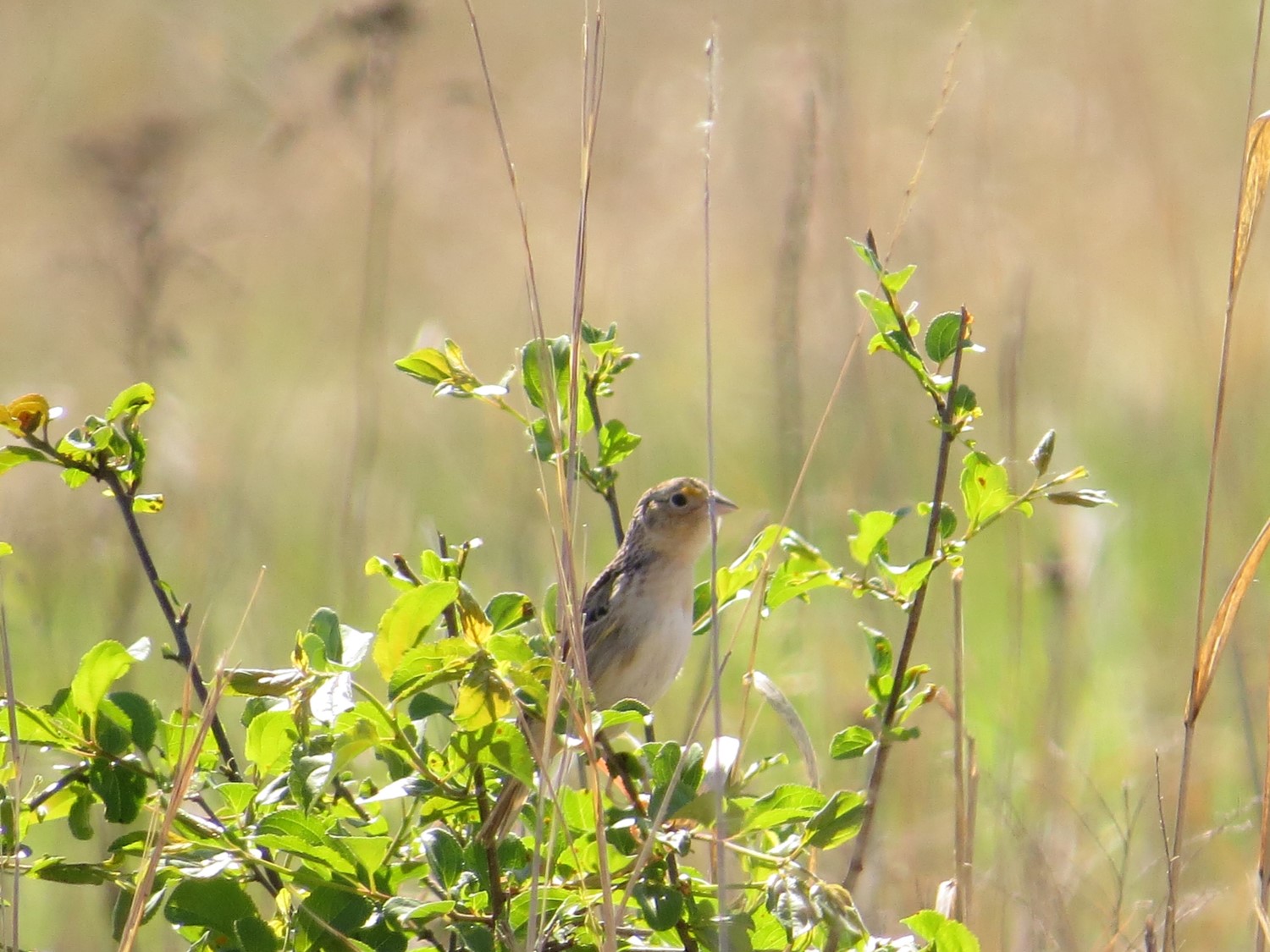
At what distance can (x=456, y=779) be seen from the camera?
5.22 ft

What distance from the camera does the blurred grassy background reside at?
11.3 ft

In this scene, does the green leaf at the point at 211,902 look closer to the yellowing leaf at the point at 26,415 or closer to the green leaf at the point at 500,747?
the green leaf at the point at 500,747

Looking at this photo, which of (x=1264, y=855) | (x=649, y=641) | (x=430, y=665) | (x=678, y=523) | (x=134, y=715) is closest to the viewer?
(x=430, y=665)

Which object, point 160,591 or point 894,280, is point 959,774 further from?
point 160,591

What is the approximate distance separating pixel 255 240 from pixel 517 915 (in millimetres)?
7656

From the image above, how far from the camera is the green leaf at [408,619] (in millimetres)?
1439

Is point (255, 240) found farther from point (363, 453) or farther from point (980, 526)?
point (980, 526)

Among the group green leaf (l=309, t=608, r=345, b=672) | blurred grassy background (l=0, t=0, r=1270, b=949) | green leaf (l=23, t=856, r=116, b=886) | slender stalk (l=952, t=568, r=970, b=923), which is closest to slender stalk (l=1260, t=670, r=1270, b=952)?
blurred grassy background (l=0, t=0, r=1270, b=949)

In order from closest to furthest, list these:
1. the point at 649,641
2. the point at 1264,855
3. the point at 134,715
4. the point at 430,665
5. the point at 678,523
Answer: the point at 430,665, the point at 134,715, the point at 1264,855, the point at 649,641, the point at 678,523

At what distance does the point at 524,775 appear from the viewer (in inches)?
57.7

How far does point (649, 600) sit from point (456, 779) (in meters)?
1.37

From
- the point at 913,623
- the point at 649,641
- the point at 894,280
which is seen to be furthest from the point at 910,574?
the point at 649,641

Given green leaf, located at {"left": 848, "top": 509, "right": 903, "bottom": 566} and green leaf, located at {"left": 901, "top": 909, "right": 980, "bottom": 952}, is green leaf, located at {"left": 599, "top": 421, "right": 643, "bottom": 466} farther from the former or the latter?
green leaf, located at {"left": 901, "top": 909, "right": 980, "bottom": 952}

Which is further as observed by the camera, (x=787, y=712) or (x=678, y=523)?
(x=678, y=523)
